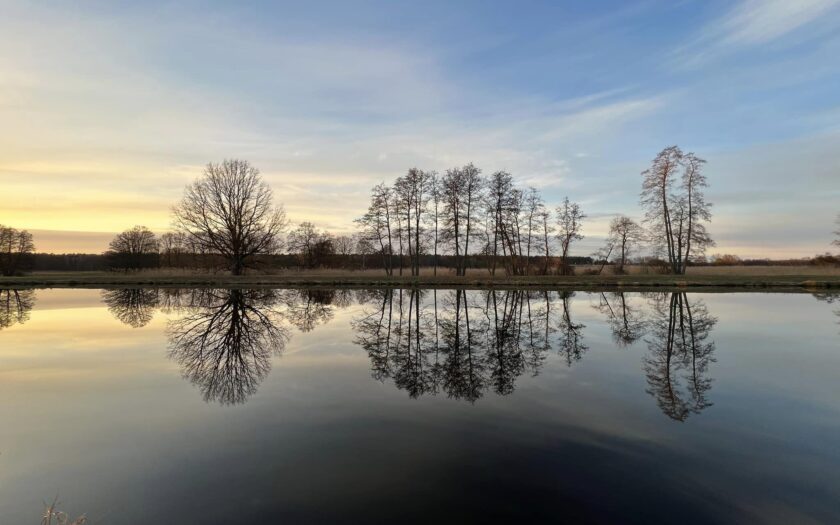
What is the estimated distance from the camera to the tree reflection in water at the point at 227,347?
9.65 meters

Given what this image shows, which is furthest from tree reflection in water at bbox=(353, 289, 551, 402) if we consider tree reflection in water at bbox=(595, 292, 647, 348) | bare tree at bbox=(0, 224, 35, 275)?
bare tree at bbox=(0, 224, 35, 275)

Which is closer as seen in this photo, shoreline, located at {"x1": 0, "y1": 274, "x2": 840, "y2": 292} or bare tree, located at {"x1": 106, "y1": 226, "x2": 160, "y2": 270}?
shoreline, located at {"x1": 0, "y1": 274, "x2": 840, "y2": 292}

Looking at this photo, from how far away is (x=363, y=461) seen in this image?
18.7ft

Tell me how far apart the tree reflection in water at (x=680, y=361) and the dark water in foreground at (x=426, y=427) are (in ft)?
0.25

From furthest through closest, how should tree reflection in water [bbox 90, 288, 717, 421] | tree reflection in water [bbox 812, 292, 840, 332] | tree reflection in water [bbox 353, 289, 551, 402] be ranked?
1. tree reflection in water [bbox 812, 292, 840, 332]
2. tree reflection in water [bbox 353, 289, 551, 402]
3. tree reflection in water [bbox 90, 288, 717, 421]

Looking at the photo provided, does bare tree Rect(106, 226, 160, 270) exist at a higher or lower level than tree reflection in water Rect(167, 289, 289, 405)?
higher

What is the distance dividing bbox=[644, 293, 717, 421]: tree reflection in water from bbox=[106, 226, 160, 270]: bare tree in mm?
81395

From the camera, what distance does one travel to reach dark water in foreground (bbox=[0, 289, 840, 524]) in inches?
188

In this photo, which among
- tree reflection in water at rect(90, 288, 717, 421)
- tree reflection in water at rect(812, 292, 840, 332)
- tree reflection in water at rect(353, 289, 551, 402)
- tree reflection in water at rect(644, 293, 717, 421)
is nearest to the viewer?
tree reflection in water at rect(644, 293, 717, 421)

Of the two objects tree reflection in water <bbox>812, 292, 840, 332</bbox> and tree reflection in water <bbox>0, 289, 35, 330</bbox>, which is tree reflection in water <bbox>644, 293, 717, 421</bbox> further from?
tree reflection in water <bbox>0, 289, 35, 330</bbox>

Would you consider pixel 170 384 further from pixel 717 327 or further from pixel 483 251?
pixel 483 251

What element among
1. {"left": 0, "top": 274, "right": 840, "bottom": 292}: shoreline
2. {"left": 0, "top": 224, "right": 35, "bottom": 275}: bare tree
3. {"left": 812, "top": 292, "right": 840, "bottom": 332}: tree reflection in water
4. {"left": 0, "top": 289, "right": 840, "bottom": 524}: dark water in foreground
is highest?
{"left": 0, "top": 224, "right": 35, "bottom": 275}: bare tree

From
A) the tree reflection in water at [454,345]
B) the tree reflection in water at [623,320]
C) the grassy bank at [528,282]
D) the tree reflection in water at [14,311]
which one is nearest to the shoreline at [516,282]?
the grassy bank at [528,282]

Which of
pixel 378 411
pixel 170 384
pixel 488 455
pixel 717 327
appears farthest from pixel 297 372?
pixel 717 327
